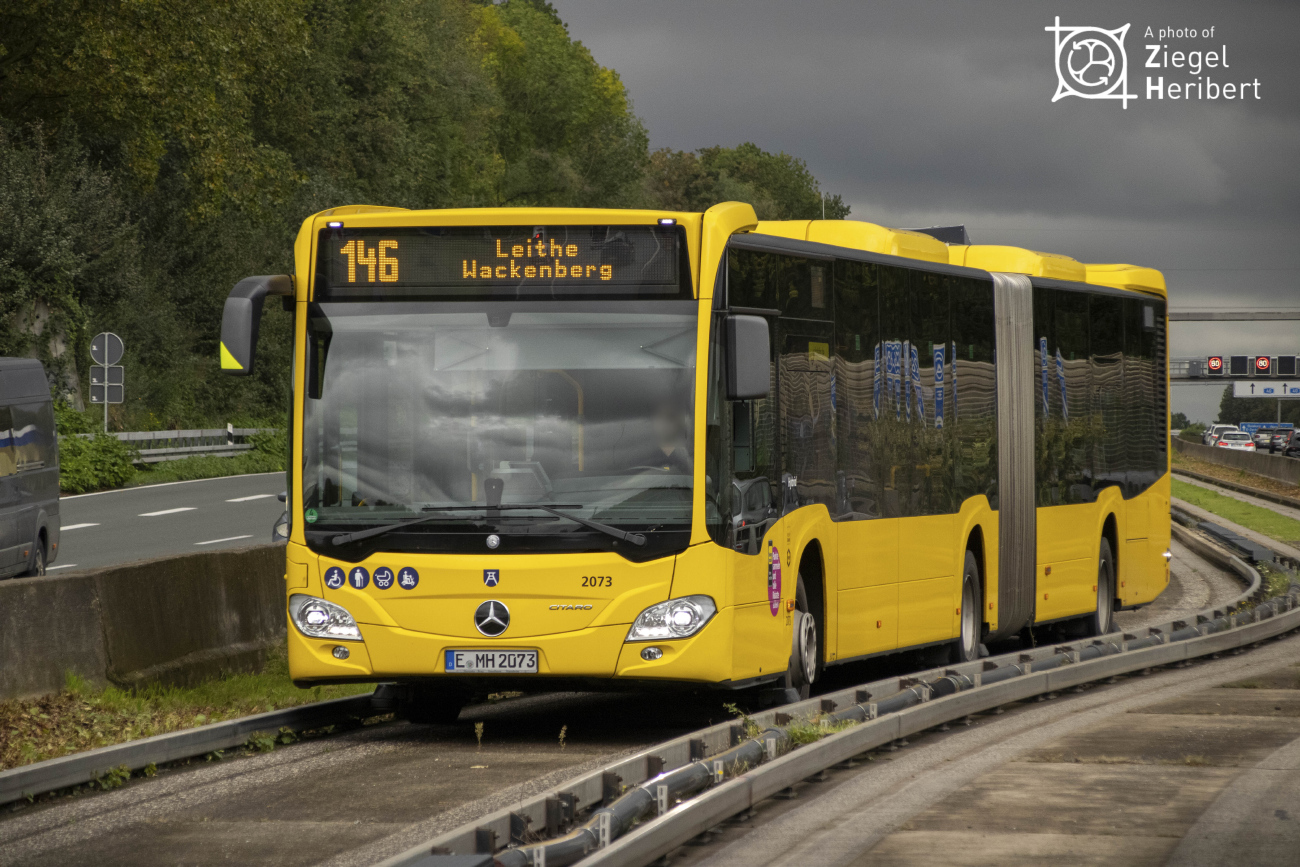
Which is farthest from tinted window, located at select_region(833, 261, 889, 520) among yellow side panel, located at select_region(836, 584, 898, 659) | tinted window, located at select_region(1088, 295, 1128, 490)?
tinted window, located at select_region(1088, 295, 1128, 490)

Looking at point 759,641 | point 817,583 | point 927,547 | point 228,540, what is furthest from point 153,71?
point 759,641

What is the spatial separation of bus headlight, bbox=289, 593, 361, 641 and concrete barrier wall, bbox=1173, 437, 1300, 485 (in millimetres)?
52670

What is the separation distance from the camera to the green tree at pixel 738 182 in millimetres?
116300

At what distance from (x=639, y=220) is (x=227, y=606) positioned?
4.49 m

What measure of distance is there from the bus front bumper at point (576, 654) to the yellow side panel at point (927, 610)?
3.57 metres

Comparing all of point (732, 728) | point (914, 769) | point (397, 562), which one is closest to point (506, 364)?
point (397, 562)

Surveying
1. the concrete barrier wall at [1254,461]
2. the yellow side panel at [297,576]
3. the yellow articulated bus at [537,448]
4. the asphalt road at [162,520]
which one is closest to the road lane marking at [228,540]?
the asphalt road at [162,520]

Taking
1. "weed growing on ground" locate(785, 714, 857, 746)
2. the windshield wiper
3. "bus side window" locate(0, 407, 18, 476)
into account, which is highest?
"bus side window" locate(0, 407, 18, 476)

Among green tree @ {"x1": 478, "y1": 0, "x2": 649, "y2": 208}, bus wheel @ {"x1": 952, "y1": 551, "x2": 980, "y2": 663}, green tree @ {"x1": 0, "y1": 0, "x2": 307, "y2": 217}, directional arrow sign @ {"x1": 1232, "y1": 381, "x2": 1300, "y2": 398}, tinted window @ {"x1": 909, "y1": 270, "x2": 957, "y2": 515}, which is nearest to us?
tinted window @ {"x1": 909, "y1": 270, "x2": 957, "y2": 515}

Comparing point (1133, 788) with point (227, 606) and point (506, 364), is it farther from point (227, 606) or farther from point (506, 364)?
point (227, 606)

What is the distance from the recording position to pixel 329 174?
2446 inches

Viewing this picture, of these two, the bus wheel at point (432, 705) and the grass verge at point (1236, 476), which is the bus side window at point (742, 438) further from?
the grass verge at point (1236, 476)

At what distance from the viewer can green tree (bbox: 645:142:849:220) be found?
116m

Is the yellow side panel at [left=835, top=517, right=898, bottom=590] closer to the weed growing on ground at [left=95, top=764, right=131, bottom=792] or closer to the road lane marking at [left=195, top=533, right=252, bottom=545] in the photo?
the weed growing on ground at [left=95, top=764, right=131, bottom=792]
